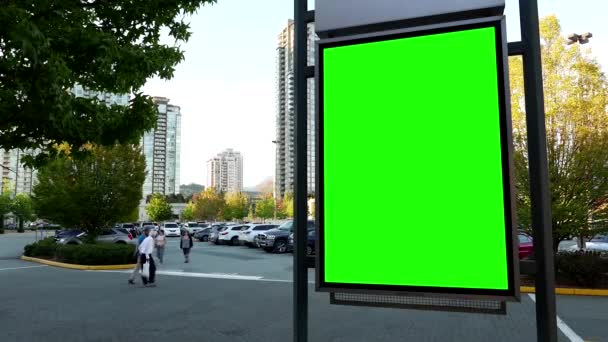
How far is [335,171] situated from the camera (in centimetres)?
300

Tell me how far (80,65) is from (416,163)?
27.1 ft

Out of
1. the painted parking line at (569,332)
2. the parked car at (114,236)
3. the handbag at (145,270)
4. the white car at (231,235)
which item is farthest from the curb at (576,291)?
the parked car at (114,236)

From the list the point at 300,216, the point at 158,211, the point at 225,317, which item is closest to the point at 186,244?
the point at 225,317

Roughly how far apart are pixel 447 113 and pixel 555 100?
564 inches

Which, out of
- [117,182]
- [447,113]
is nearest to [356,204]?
[447,113]

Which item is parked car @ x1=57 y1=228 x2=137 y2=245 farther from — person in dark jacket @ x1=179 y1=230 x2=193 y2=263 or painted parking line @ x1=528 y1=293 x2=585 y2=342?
painted parking line @ x1=528 y1=293 x2=585 y2=342

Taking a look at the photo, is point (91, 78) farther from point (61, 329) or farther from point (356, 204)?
point (356, 204)

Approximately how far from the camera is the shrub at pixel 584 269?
1240 cm

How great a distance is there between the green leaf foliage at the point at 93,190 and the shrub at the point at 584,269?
62.1ft

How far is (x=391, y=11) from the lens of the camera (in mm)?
2959

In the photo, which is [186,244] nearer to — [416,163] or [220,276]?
[220,276]

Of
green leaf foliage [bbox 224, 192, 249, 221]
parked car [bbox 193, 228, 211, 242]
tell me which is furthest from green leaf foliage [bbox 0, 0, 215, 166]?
green leaf foliage [bbox 224, 192, 249, 221]

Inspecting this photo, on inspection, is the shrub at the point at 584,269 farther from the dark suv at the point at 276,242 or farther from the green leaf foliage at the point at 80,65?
the dark suv at the point at 276,242

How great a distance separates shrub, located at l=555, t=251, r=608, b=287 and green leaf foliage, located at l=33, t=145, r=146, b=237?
1893 cm
